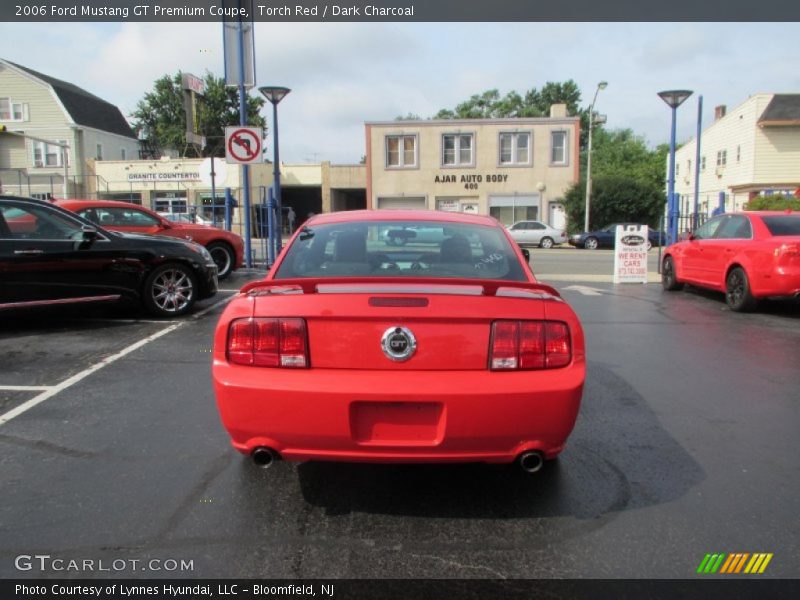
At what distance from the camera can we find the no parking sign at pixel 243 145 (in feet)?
42.5

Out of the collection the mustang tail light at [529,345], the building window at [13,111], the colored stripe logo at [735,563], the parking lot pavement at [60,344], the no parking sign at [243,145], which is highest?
the building window at [13,111]

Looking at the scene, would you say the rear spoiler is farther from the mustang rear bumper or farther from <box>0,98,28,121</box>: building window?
<box>0,98,28,121</box>: building window

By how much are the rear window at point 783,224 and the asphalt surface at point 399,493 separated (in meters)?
4.23

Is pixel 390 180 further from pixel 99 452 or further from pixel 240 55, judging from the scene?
pixel 99 452

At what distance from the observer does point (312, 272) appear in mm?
3779

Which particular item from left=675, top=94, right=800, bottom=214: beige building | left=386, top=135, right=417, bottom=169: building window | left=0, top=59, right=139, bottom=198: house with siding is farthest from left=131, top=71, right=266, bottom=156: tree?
left=675, top=94, right=800, bottom=214: beige building

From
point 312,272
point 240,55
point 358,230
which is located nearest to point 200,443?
point 312,272

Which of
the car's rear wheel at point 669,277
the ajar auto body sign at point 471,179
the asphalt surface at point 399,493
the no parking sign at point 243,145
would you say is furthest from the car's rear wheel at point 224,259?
the ajar auto body sign at point 471,179

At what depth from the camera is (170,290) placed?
27.4 ft

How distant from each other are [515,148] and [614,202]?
258 inches

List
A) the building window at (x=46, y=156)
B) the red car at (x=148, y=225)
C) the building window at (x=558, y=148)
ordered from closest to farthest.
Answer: the red car at (x=148, y=225) < the building window at (x=558, y=148) < the building window at (x=46, y=156)

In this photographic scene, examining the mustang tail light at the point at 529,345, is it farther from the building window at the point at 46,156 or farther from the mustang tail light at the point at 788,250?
the building window at the point at 46,156

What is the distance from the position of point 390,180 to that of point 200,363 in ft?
111

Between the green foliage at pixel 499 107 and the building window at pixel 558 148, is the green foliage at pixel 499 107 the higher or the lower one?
the higher one
